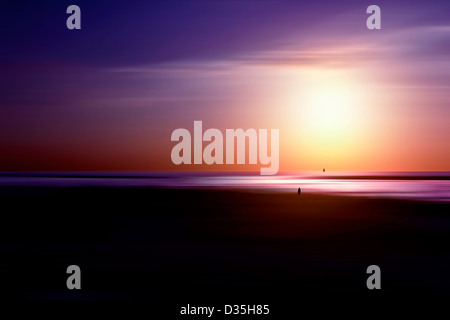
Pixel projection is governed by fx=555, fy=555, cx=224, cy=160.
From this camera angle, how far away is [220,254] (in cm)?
1491

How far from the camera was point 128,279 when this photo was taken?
11625 mm

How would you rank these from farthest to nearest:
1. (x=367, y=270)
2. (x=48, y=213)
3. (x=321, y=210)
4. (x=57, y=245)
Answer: (x=321, y=210) → (x=48, y=213) → (x=57, y=245) → (x=367, y=270)

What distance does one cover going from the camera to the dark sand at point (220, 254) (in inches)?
428

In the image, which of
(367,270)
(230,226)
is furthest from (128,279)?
(230,226)

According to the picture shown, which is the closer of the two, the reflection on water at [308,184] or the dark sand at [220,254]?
the dark sand at [220,254]

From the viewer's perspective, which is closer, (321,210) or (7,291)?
(7,291)

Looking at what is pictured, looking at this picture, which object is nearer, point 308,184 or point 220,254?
point 220,254

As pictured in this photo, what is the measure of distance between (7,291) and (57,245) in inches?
221

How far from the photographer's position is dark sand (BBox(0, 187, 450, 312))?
10875 mm

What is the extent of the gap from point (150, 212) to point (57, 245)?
34.9ft

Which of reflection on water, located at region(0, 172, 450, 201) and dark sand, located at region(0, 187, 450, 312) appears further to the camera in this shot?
reflection on water, located at region(0, 172, 450, 201)

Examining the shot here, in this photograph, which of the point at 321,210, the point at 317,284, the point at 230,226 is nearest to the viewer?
the point at 317,284
